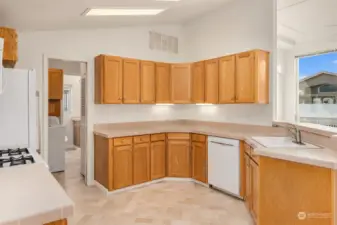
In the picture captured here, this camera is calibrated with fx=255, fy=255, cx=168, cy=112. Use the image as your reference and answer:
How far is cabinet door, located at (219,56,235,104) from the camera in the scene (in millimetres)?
4027

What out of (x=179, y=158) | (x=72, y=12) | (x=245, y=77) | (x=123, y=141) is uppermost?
(x=72, y=12)

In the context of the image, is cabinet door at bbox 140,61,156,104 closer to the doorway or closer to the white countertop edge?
the doorway

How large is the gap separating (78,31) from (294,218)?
3.97 meters

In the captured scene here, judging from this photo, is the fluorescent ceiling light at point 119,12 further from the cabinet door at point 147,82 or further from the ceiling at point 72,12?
the cabinet door at point 147,82

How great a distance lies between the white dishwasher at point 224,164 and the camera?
11.9ft

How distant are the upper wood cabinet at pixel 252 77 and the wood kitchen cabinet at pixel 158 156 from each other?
4.92 feet

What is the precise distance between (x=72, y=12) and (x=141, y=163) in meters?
2.47

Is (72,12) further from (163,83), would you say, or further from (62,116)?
(62,116)

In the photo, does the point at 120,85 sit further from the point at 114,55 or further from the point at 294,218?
the point at 294,218

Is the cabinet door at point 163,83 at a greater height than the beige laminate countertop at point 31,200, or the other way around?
the cabinet door at point 163,83

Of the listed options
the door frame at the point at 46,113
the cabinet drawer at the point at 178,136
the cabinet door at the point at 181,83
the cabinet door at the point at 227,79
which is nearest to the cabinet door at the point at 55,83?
the door frame at the point at 46,113

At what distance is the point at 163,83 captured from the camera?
488 cm

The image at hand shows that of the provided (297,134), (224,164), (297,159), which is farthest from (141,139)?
(297,159)

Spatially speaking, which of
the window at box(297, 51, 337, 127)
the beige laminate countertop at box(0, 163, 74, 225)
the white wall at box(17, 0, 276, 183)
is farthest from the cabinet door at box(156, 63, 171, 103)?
the beige laminate countertop at box(0, 163, 74, 225)
